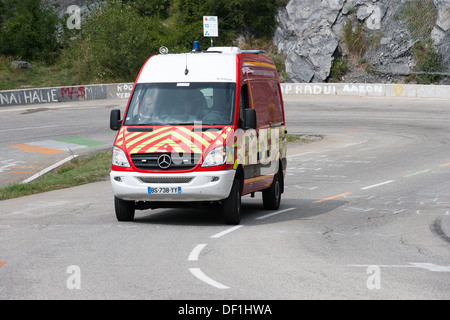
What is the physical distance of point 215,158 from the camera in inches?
456

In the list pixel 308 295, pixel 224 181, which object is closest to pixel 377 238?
pixel 224 181

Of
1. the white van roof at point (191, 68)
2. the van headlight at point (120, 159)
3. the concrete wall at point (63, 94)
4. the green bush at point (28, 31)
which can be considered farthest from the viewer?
the green bush at point (28, 31)

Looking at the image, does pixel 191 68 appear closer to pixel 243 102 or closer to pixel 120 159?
pixel 243 102

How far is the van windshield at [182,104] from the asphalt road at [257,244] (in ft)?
5.54

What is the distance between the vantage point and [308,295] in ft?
24.0

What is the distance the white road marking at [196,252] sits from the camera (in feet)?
30.5

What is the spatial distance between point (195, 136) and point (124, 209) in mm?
1724

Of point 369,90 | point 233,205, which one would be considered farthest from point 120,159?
point 369,90

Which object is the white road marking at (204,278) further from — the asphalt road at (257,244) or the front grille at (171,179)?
the front grille at (171,179)

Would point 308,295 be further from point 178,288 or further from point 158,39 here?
point 158,39

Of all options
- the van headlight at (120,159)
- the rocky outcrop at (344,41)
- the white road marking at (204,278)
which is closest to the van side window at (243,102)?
the van headlight at (120,159)

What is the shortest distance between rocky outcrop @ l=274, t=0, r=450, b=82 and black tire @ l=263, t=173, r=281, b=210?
37.3 meters

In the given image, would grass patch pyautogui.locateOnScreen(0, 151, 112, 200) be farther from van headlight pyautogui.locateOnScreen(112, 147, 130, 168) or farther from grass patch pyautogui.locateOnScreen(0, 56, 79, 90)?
grass patch pyautogui.locateOnScreen(0, 56, 79, 90)

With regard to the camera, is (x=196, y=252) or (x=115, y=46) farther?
(x=115, y=46)
